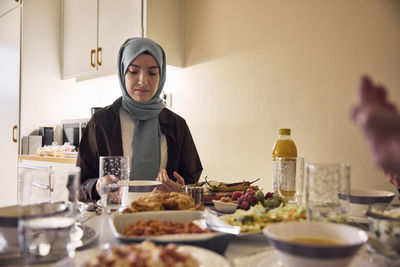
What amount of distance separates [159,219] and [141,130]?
3.39 feet

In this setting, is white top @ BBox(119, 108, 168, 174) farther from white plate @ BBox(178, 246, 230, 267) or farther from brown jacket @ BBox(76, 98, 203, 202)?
white plate @ BBox(178, 246, 230, 267)

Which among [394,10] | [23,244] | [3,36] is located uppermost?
[3,36]

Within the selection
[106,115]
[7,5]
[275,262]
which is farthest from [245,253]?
[7,5]

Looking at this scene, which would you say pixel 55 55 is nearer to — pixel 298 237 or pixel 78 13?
pixel 78 13

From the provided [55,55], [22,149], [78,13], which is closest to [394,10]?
[78,13]

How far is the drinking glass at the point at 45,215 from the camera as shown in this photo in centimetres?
58

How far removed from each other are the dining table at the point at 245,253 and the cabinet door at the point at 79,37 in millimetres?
A: 2411

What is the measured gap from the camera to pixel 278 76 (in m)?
2.05

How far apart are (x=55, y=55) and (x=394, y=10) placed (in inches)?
118

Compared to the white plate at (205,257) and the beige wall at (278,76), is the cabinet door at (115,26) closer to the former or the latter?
the beige wall at (278,76)

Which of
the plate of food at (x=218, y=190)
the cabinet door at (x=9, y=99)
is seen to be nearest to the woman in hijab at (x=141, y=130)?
the plate of food at (x=218, y=190)

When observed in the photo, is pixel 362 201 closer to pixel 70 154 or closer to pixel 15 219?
pixel 15 219

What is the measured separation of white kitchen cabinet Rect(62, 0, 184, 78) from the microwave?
0.45 m

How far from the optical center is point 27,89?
326 cm
